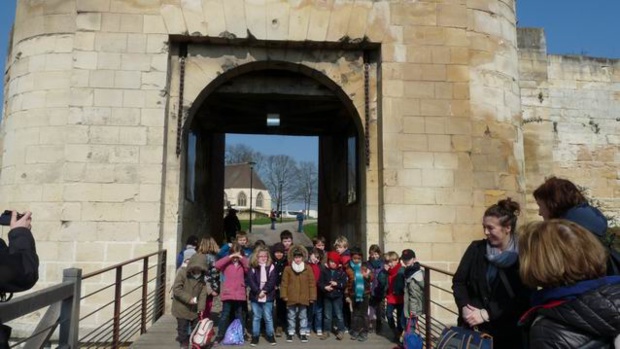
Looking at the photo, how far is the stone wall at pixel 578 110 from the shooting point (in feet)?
36.0

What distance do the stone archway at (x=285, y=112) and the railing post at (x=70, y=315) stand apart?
3.77m

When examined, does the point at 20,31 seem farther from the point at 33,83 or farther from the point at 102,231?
the point at 102,231

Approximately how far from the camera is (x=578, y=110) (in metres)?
11.5

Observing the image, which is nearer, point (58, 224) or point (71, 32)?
point (58, 224)

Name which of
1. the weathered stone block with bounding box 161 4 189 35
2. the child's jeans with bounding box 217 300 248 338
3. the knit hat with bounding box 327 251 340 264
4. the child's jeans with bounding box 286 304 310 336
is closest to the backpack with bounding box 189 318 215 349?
the child's jeans with bounding box 217 300 248 338

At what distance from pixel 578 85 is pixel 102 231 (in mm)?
10905

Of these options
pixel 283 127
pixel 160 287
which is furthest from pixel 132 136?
pixel 283 127

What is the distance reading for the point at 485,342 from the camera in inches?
102

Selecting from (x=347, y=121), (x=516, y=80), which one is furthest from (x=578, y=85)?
(x=347, y=121)

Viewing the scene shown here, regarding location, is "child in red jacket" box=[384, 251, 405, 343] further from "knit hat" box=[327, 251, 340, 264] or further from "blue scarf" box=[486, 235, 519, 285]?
"blue scarf" box=[486, 235, 519, 285]

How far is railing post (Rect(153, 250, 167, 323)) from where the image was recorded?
670cm

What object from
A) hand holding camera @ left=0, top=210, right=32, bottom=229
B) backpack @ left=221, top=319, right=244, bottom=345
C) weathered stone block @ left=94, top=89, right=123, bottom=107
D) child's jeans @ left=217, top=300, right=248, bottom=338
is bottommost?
backpack @ left=221, top=319, right=244, bottom=345

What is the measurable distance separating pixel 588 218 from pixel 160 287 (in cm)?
582

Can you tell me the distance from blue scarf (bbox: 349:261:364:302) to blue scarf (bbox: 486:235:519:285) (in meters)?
3.17
